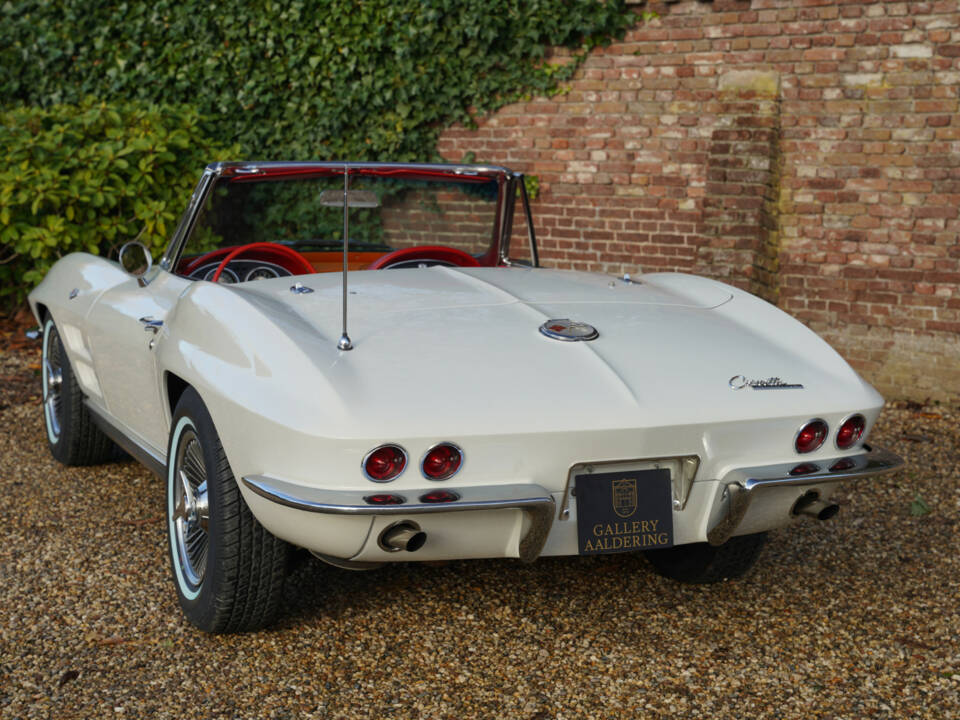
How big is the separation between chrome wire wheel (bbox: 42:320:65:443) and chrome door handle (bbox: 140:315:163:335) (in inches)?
57.2

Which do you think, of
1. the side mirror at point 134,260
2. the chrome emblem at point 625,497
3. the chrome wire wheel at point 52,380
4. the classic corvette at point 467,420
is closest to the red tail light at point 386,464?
the classic corvette at point 467,420

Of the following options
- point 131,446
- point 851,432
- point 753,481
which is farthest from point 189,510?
point 851,432

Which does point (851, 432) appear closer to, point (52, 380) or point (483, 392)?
point (483, 392)

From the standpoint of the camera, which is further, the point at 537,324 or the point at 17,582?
the point at 17,582

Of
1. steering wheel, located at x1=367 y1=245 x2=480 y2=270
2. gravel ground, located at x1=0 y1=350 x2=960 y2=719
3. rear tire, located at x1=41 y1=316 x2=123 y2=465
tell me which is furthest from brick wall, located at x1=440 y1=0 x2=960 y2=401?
rear tire, located at x1=41 y1=316 x2=123 y2=465

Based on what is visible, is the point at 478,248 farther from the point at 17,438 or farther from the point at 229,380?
the point at 17,438

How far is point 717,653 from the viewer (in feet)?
10.2

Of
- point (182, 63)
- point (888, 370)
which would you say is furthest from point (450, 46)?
point (888, 370)

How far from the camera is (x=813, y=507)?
3.04m

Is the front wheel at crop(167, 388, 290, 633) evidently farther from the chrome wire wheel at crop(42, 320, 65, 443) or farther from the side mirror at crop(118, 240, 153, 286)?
the chrome wire wheel at crop(42, 320, 65, 443)

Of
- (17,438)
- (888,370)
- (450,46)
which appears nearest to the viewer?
(17,438)

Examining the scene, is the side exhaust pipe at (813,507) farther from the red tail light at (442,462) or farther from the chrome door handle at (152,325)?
the chrome door handle at (152,325)

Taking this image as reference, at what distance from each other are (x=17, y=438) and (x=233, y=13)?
14.5 feet

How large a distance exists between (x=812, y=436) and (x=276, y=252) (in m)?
2.00
